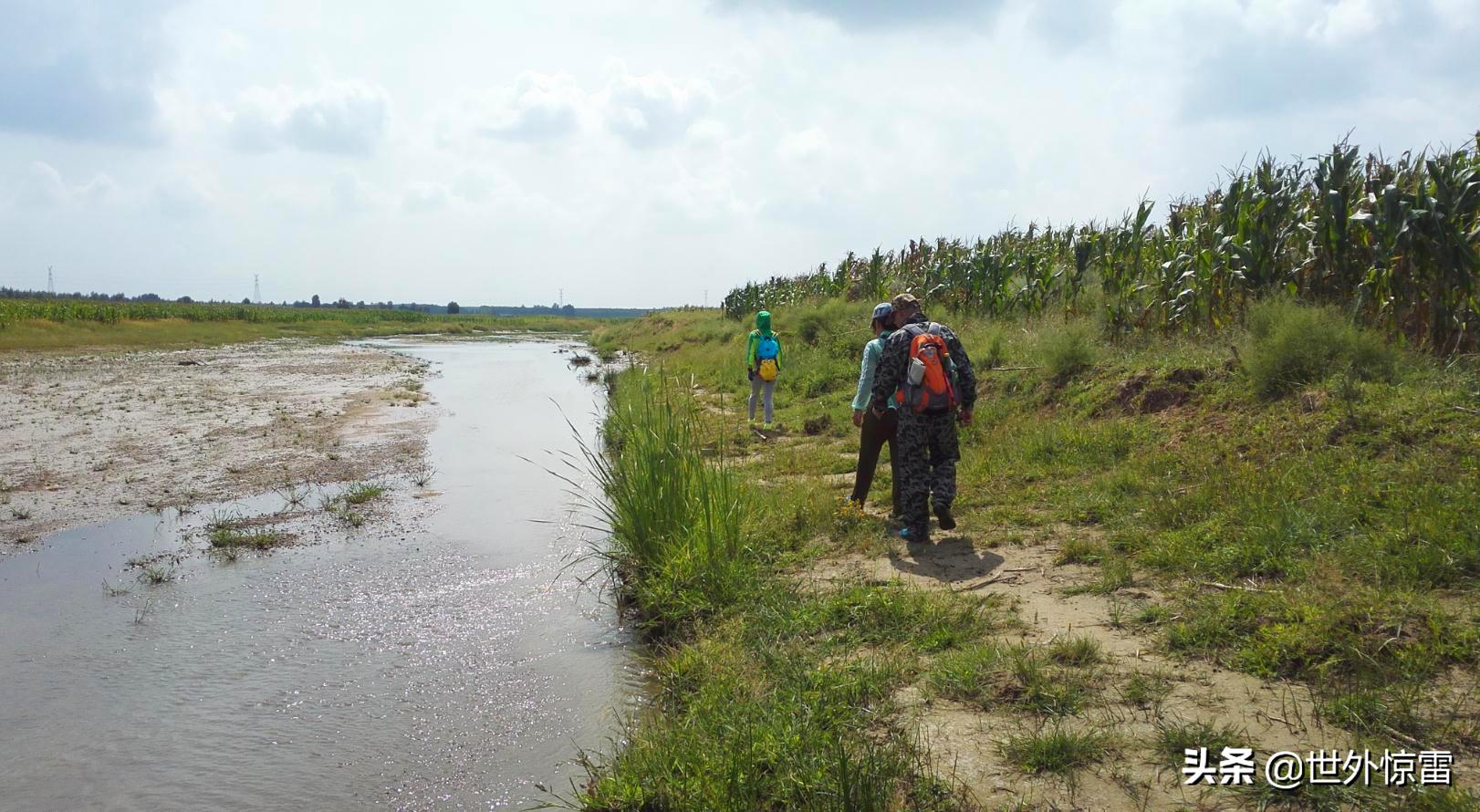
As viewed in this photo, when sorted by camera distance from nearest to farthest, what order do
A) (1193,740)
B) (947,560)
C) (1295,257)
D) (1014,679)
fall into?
(1193,740), (1014,679), (947,560), (1295,257)

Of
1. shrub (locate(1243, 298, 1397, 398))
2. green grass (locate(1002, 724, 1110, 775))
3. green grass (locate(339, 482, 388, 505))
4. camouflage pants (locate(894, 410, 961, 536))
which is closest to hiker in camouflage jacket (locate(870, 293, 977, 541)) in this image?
camouflage pants (locate(894, 410, 961, 536))

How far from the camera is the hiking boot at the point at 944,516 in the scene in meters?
6.55

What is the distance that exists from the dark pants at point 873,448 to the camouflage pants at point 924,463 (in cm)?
39

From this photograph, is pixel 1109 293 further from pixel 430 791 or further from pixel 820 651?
pixel 430 791

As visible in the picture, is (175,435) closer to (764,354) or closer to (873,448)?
(764,354)

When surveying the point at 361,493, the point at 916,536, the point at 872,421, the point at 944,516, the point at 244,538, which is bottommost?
the point at 244,538

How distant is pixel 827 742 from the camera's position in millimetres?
3584

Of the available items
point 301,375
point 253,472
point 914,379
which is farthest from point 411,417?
point 914,379

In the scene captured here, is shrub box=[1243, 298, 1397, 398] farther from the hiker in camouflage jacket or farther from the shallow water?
the shallow water

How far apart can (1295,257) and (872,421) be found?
618 centimetres

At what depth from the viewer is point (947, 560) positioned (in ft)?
20.2

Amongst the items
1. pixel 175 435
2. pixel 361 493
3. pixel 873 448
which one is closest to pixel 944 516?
pixel 873 448

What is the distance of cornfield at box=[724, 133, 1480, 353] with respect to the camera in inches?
312

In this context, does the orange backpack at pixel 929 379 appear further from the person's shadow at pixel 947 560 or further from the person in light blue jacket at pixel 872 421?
the person's shadow at pixel 947 560
